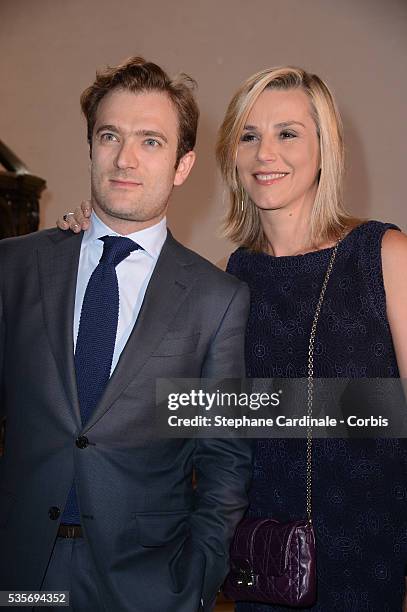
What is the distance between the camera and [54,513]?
5.88 ft

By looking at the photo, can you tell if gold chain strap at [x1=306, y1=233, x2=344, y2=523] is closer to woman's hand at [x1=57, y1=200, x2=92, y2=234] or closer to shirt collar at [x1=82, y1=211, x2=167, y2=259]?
shirt collar at [x1=82, y1=211, x2=167, y2=259]

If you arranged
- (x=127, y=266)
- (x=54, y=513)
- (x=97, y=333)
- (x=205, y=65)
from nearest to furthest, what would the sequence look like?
1. (x=54, y=513)
2. (x=97, y=333)
3. (x=127, y=266)
4. (x=205, y=65)

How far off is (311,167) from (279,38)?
152 inches

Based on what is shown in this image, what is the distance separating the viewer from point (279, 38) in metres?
5.86

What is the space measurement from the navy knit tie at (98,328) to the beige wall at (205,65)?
3.88 metres

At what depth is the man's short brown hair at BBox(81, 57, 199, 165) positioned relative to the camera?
6.84 feet

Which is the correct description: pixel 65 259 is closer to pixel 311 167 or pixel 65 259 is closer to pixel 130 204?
pixel 130 204

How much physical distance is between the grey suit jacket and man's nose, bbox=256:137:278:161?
41 centimetres

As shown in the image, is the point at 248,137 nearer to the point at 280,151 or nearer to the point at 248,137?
the point at 248,137

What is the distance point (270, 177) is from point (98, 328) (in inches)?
25.9

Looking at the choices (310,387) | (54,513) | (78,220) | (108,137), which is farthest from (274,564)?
(108,137)

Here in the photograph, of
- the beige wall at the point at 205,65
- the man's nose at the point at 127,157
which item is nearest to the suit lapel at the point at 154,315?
the man's nose at the point at 127,157

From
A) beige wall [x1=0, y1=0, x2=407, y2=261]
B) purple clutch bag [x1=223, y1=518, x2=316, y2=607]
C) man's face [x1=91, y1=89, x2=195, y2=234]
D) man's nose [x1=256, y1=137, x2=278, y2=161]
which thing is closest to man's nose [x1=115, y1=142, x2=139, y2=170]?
man's face [x1=91, y1=89, x2=195, y2=234]

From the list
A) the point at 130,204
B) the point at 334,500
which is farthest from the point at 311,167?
the point at 334,500
